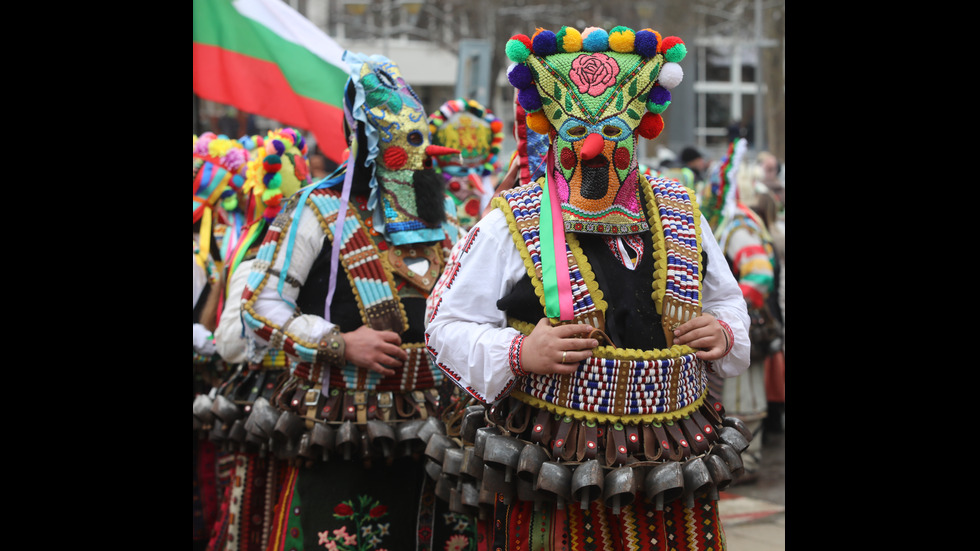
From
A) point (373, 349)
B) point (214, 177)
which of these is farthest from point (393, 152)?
point (214, 177)

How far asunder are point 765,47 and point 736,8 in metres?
1.54

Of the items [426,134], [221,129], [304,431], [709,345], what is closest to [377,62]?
[426,134]

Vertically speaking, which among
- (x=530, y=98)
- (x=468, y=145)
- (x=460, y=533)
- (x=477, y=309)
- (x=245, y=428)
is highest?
(x=468, y=145)

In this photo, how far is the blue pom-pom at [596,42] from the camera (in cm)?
296

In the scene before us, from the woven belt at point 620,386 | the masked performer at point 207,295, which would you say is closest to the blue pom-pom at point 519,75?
the woven belt at point 620,386

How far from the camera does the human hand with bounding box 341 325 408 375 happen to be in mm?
3924

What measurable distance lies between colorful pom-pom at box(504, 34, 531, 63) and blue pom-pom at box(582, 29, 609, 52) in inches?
6.9

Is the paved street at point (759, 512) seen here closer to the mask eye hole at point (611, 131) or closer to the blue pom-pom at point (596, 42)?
the mask eye hole at point (611, 131)

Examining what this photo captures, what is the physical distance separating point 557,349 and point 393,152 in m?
1.76

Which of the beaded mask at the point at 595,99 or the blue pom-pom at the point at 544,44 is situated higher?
the blue pom-pom at the point at 544,44

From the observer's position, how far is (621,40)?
116 inches

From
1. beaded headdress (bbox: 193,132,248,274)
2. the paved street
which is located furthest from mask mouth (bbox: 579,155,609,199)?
beaded headdress (bbox: 193,132,248,274)

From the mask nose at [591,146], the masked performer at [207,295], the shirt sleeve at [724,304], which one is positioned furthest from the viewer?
the masked performer at [207,295]

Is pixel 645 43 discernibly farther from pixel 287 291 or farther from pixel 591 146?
pixel 287 291
